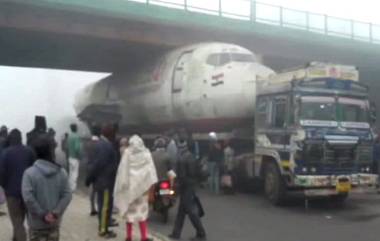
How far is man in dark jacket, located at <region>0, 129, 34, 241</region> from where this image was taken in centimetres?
739

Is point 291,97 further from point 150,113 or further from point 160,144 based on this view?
point 150,113

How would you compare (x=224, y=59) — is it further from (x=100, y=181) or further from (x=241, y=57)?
(x=100, y=181)

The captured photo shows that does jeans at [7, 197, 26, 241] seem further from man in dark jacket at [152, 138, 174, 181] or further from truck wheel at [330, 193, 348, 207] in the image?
truck wheel at [330, 193, 348, 207]

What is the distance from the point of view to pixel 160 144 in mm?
11375

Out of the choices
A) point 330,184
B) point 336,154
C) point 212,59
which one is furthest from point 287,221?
point 212,59

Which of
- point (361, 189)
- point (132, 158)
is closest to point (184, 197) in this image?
point (132, 158)

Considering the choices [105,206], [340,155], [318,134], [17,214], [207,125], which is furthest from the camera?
[207,125]

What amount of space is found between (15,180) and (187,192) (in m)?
2.94

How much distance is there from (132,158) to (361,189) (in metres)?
6.32

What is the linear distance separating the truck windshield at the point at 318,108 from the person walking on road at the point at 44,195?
26.2 feet

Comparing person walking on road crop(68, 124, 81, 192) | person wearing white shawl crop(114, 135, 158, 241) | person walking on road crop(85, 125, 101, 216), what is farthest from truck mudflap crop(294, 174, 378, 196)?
person walking on road crop(68, 124, 81, 192)

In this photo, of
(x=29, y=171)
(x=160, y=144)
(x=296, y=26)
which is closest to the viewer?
(x=29, y=171)

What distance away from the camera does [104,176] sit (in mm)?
8945

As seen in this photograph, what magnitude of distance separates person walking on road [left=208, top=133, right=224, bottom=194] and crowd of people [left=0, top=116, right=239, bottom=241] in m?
4.20
